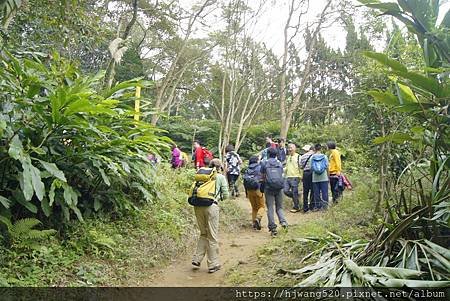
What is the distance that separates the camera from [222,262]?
598 centimetres

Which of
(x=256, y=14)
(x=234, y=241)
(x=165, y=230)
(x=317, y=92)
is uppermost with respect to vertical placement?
(x=256, y=14)

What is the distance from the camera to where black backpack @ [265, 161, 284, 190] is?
700cm

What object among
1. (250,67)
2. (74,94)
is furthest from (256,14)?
(74,94)

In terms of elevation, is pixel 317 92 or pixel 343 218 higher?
pixel 317 92

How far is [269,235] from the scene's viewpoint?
7324mm

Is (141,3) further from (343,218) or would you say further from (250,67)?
Answer: (343,218)

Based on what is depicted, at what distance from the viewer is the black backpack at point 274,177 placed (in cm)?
700

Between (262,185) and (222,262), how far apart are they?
208 centimetres

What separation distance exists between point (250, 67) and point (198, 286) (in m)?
12.6

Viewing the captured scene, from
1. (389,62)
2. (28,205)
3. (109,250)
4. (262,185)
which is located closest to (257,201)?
(262,185)

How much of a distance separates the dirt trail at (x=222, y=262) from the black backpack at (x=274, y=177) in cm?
99

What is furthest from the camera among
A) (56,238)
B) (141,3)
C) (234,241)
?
(141,3)

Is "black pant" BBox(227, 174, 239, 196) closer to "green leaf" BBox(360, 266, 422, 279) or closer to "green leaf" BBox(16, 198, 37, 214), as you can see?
"green leaf" BBox(16, 198, 37, 214)

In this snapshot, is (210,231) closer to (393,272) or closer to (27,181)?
(27,181)
